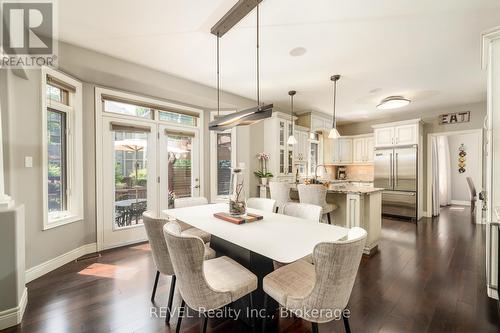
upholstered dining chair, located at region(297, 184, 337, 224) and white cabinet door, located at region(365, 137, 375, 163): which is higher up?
white cabinet door, located at region(365, 137, 375, 163)

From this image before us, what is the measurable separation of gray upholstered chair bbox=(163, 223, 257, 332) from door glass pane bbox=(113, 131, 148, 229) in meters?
2.57

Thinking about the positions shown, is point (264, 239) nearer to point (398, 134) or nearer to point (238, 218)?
point (238, 218)

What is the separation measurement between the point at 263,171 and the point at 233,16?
10.9ft

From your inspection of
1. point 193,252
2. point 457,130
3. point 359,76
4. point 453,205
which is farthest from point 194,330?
point 453,205

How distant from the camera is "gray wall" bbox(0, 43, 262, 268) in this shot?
2301mm

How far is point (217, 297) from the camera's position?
1331 mm

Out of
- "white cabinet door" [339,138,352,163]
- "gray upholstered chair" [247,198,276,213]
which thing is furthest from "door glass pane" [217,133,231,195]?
"white cabinet door" [339,138,352,163]

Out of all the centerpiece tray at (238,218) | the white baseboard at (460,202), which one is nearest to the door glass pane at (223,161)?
the centerpiece tray at (238,218)

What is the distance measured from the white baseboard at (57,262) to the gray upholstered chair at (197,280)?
229 cm

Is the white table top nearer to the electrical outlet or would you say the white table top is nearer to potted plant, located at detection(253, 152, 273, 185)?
the electrical outlet

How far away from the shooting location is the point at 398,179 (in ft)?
17.6

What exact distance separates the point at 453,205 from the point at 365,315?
799 centimetres

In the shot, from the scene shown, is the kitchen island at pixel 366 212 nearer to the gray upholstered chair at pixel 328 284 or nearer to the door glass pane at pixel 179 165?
the gray upholstered chair at pixel 328 284

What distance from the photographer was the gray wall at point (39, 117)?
2.30 m
